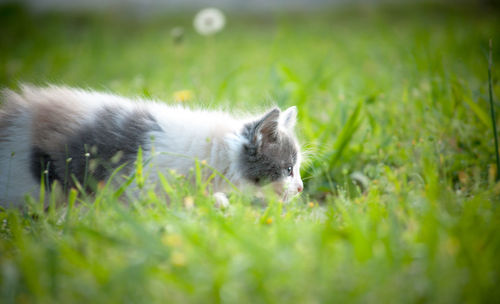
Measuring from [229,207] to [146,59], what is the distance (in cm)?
425

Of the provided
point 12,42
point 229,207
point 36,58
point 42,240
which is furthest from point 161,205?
point 12,42

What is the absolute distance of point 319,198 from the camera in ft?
7.36

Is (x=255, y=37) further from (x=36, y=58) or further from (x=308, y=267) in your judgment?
(x=308, y=267)

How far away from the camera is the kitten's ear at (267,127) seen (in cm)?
181

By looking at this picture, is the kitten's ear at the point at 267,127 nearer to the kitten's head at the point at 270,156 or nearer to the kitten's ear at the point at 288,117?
the kitten's head at the point at 270,156

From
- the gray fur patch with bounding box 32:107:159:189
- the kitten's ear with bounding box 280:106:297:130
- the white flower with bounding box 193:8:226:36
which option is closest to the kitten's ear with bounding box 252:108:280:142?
the kitten's ear with bounding box 280:106:297:130

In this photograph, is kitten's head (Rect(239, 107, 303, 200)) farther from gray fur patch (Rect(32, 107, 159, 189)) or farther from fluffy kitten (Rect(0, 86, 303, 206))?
gray fur patch (Rect(32, 107, 159, 189))

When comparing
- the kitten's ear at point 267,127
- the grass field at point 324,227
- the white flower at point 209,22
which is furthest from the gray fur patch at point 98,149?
the white flower at point 209,22

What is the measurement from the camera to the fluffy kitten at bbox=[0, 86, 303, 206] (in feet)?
5.69

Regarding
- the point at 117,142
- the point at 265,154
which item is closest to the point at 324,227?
the point at 265,154

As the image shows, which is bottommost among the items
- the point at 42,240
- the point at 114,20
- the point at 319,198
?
the point at 319,198

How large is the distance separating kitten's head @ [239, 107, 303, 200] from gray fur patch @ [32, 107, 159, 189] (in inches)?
19.2

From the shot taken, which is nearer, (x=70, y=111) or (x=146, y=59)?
(x=70, y=111)

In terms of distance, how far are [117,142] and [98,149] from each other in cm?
9
